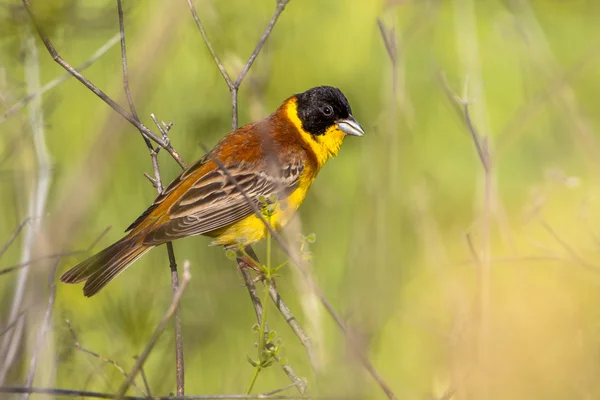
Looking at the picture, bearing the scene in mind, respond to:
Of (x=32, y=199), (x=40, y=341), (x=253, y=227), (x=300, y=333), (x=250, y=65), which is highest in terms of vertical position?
(x=250, y=65)

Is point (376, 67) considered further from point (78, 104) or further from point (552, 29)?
point (78, 104)

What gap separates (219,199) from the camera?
13.8 feet

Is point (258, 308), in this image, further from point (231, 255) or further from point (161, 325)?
point (161, 325)

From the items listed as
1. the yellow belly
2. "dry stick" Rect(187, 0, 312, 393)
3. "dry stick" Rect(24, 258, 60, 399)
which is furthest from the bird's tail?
"dry stick" Rect(24, 258, 60, 399)

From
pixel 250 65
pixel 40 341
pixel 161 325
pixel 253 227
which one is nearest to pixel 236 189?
pixel 253 227

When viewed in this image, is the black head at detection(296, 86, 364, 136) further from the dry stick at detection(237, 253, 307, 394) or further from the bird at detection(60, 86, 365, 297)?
the dry stick at detection(237, 253, 307, 394)

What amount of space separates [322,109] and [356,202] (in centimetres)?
254

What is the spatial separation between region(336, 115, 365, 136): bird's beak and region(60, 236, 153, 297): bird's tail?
4.78 ft

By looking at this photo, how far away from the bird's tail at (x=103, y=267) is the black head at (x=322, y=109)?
1.43 m

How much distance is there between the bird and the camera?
3832mm

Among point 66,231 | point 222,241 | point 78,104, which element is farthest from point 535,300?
point 78,104

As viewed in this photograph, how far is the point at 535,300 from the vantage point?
3.26m

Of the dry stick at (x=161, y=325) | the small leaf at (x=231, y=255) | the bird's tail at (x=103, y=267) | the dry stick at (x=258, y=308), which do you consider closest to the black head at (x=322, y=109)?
the dry stick at (x=258, y=308)

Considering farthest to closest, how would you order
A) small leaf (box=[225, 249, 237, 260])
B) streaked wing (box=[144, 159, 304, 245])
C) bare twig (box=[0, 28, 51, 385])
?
streaked wing (box=[144, 159, 304, 245]), small leaf (box=[225, 249, 237, 260]), bare twig (box=[0, 28, 51, 385])
